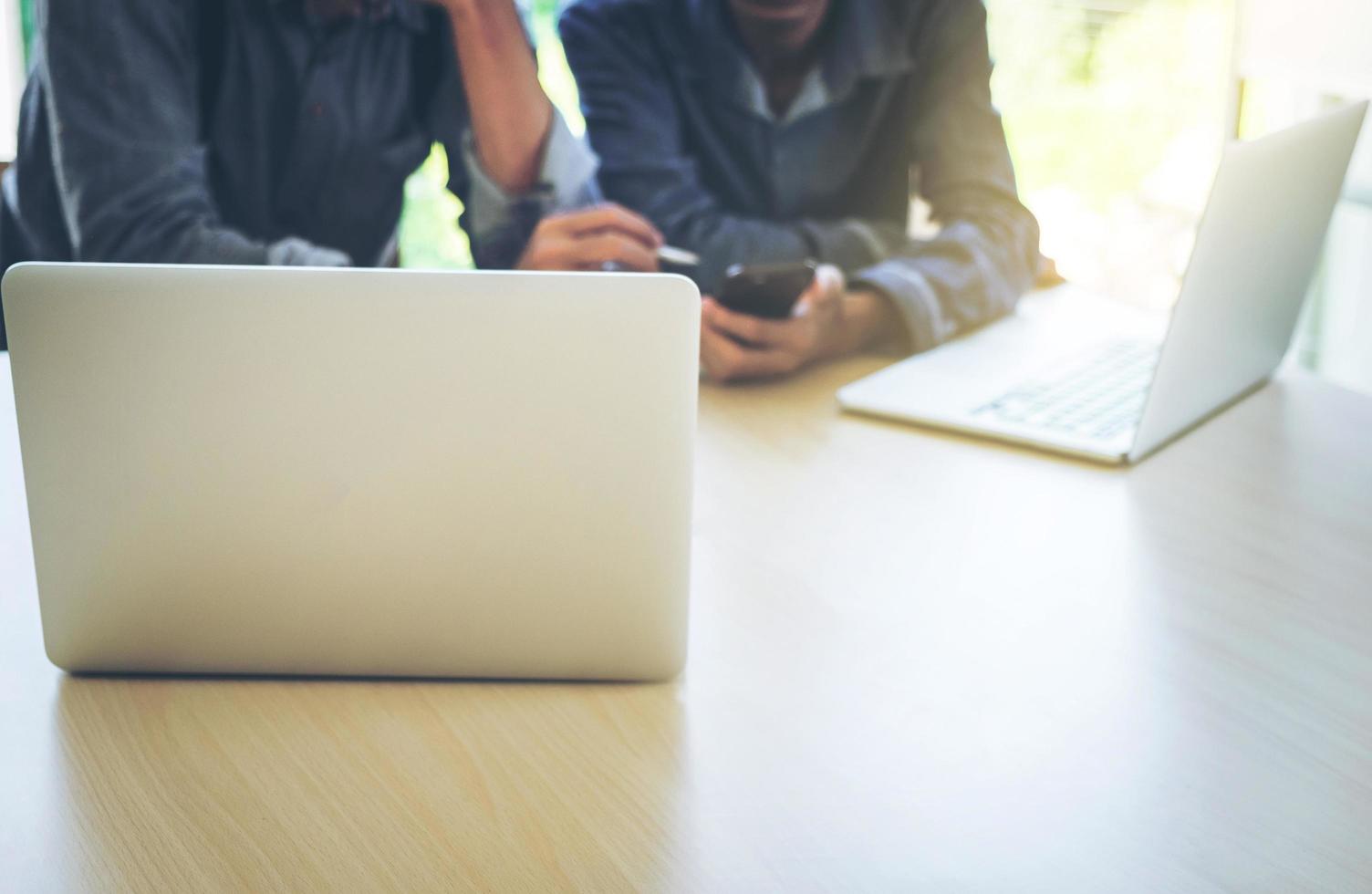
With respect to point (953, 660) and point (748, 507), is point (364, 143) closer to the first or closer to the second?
point (748, 507)

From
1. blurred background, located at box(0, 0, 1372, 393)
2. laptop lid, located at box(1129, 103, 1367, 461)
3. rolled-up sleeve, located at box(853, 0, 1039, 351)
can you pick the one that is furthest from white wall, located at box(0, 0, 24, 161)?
laptop lid, located at box(1129, 103, 1367, 461)

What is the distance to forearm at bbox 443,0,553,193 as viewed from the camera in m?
1.55

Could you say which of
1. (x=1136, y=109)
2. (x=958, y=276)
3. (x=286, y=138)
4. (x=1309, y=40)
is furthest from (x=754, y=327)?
(x=1136, y=109)

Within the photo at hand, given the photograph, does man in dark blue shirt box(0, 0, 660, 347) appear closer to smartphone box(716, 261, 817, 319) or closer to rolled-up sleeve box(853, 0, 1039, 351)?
smartphone box(716, 261, 817, 319)

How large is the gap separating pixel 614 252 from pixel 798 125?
48cm

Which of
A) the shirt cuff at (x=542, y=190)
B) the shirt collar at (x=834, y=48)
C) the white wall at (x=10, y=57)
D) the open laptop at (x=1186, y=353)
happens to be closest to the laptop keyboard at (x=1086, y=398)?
the open laptop at (x=1186, y=353)

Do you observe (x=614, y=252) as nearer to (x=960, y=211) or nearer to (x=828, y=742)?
(x=960, y=211)

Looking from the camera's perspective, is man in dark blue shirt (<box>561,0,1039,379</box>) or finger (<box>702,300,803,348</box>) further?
man in dark blue shirt (<box>561,0,1039,379</box>)

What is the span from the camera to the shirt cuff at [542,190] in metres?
1.52

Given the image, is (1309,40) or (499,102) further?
(1309,40)

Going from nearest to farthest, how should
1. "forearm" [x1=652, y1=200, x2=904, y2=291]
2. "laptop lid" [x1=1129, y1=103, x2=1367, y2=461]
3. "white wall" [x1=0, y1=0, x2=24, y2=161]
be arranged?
"laptop lid" [x1=1129, y1=103, x2=1367, y2=461], "forearm" [x1=652, y1=200, x2=904, y2=291], "white wall" [x1=0, y1=0, x2=24, y2=161]

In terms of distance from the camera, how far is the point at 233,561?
65cm

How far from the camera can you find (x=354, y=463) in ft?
2.10

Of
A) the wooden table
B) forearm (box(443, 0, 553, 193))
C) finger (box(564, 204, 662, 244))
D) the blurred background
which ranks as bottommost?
the blurred background
